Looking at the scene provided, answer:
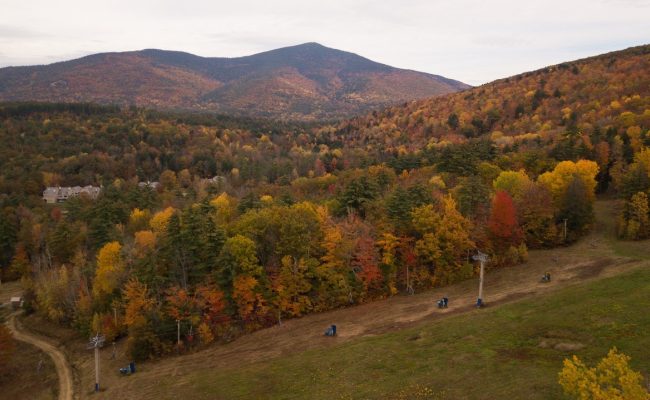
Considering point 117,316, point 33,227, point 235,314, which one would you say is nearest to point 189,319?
point 235,314

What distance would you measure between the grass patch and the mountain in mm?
54728

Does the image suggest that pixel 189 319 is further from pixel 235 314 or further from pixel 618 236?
pixel 618 236

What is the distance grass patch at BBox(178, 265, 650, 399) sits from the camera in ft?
73.9

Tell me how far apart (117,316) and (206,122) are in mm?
155572

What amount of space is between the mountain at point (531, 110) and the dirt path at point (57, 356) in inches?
3004

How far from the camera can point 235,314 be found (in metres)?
41.9

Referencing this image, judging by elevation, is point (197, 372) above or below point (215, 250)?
below

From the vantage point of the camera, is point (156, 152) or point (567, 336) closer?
point (567, 336)

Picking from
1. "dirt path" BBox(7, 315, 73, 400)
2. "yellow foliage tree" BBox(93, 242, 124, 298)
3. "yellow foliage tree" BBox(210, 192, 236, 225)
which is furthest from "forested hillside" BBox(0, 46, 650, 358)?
"dirt path" BBox(7, 315, 73, 400)

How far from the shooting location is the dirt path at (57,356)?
3561 cm

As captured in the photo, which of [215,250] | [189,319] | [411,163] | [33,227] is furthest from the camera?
[411,163]

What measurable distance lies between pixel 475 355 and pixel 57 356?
39.0 metres

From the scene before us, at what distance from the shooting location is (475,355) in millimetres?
25609

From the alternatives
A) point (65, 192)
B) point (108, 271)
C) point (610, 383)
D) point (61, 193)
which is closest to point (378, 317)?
point (610, 383)
